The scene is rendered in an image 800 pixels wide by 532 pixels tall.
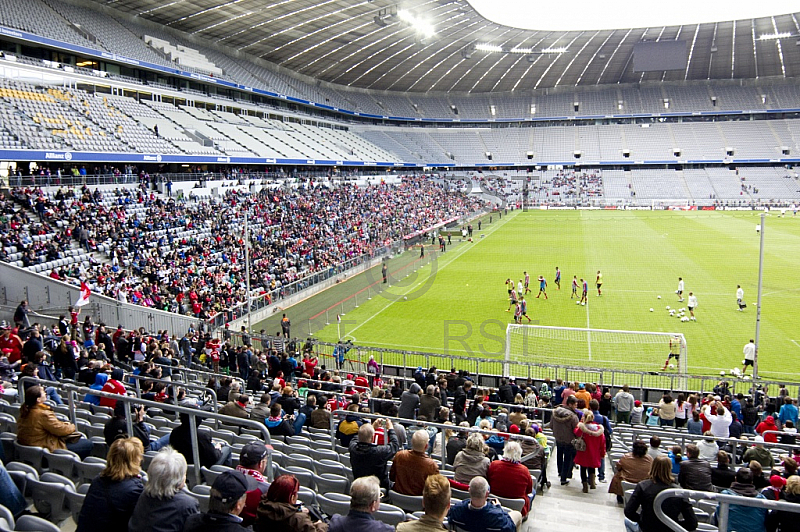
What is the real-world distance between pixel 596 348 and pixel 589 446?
573 inches

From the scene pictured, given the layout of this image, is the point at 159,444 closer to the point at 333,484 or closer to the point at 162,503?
the point at 333,484

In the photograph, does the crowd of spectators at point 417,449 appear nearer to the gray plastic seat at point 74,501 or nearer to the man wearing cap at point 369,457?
the man wearing cap at point 369,457

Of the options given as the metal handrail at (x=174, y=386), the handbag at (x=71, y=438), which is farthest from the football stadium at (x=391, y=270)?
the metal handrail at (x=174, y=386)

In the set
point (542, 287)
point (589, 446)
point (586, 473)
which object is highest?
point (542, 287)

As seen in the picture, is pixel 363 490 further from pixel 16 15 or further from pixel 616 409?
pixel 16 15

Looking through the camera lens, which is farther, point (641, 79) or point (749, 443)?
point (641, 79)

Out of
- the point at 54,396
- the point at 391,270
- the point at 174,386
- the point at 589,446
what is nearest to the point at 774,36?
the point at 391,270

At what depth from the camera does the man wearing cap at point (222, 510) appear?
4051mm

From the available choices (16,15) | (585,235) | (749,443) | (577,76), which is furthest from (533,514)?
(577,76)

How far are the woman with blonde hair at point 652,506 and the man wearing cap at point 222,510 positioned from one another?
3.57m

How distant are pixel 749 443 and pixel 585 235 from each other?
153ft

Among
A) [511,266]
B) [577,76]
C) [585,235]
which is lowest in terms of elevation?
[511,266]

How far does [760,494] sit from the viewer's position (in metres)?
6.31

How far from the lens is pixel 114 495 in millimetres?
4586
